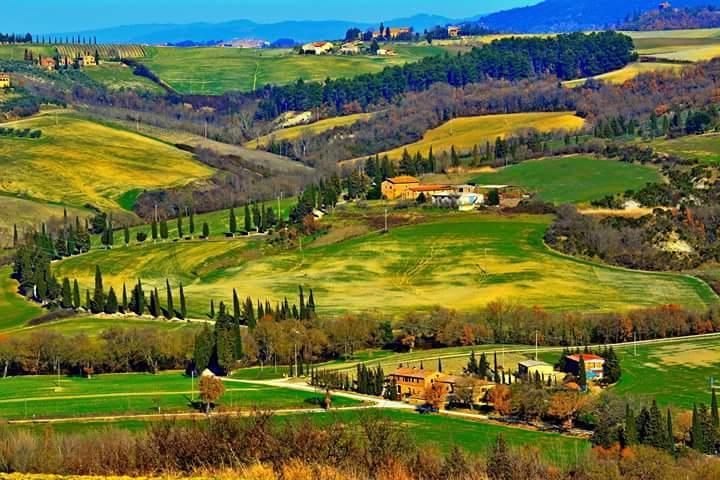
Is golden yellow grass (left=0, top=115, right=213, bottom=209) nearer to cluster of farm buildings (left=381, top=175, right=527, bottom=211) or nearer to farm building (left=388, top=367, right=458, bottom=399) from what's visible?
cluster of farm buildings (left=381, top=175, right=527, bottom=211)

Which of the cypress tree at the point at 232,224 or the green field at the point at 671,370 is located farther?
the cypress tree at the point at 232,224

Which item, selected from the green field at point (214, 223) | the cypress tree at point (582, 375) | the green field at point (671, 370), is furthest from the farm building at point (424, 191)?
the cypress tree at point (582, 375)

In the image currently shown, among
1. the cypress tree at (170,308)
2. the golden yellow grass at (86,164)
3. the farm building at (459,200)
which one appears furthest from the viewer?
the golden yellow grass at (86,164)

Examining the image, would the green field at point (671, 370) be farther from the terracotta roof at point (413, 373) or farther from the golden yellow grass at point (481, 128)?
the golden yellow grass at point (481, 128)

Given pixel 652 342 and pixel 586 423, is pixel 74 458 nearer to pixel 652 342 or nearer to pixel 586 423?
pixel 586 423

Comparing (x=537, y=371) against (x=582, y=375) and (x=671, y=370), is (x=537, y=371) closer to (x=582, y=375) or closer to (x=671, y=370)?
(x=582, y=375)

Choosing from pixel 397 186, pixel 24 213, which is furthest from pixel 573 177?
pixel 24 213
